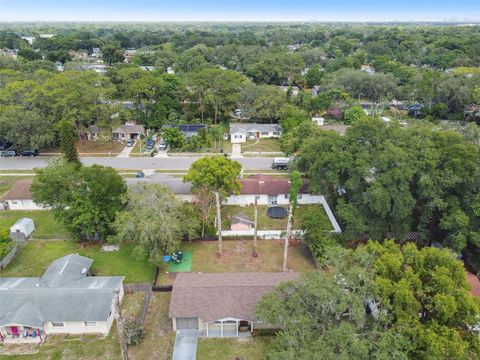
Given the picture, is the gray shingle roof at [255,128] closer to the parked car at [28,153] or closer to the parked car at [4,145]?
the parked car at [28,153]

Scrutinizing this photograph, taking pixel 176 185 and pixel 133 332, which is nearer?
pixel 133 332

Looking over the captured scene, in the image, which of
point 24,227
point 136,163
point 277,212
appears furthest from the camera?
point 136,163

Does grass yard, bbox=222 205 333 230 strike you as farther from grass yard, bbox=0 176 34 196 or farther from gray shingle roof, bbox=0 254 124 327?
grass yard, bbox=0 176 34 196

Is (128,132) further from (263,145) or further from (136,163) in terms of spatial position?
(263,145)

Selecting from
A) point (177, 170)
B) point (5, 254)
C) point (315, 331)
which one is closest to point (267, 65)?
point (177, 170)

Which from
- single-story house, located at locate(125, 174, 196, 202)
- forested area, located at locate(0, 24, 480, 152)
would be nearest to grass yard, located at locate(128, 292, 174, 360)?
single-story house, located at locate(125, 174, 196, 202)

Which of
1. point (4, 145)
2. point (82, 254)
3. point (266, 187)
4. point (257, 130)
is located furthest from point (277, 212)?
point (4, 145)
